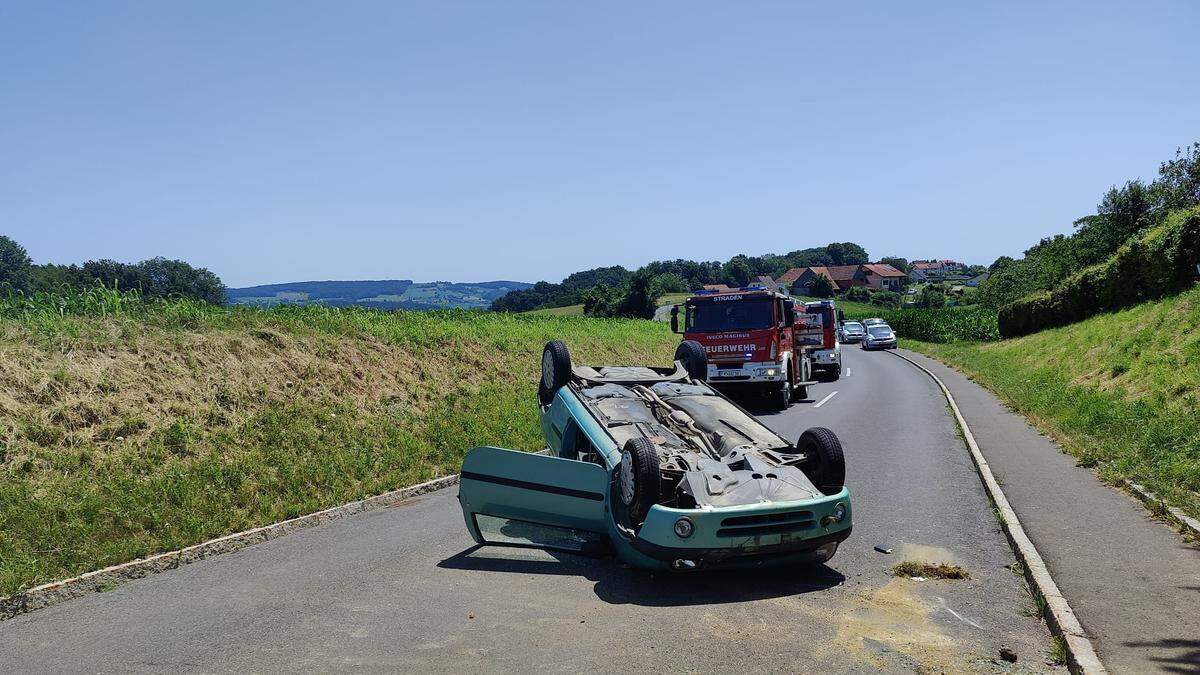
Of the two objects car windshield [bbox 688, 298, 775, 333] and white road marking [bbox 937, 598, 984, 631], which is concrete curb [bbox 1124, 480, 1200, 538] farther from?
car windshield [bbox 688, 298, 775, 333]

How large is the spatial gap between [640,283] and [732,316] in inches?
1582

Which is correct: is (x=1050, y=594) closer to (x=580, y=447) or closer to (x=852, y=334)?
(x=580, y=447)

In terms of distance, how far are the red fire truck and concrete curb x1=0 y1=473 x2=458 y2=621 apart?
32.4ft

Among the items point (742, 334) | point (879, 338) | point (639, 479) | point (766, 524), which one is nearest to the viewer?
point (766, 524)

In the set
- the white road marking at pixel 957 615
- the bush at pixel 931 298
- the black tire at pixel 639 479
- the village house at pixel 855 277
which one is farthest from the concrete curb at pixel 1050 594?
the village house at pixel 855 277

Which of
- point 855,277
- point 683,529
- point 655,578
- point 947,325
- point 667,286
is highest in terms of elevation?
point 855,277

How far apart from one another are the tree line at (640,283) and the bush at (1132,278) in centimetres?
1292

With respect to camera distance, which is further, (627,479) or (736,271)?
(736,271)

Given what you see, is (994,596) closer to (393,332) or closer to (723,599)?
(723,599)

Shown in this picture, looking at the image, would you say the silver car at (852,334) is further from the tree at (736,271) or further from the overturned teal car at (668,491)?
the tree at (736,271)

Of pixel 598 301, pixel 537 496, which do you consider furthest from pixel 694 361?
pixel 598 301

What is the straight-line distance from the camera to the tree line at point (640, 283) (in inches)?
2293

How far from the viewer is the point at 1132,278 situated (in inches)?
1010

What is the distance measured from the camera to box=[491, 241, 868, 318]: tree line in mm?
58250
